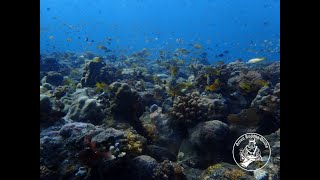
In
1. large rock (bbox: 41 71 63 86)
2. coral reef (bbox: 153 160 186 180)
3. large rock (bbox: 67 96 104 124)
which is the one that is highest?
large rock (bbox: 41 71 63 86)

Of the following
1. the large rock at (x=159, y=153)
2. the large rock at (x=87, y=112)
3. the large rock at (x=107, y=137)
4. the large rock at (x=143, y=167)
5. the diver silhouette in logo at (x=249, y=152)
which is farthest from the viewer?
the large rock at (x=87, y=112)

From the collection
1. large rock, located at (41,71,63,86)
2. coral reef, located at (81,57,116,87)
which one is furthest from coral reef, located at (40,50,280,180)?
large rock, located at (41,71,63,86)

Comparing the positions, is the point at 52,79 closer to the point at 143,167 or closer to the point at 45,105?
the point at 45,105

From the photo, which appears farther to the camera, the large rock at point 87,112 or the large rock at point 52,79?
the large rock at point 52,79

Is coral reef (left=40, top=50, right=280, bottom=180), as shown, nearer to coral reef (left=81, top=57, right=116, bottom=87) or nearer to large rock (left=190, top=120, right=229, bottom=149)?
large rock (left=190, top=120, right=229, bottom=149)

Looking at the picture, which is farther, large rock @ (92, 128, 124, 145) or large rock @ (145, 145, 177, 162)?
large rock @ (145, 145, 177, 162)

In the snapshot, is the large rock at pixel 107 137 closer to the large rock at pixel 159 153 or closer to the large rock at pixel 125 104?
the large rock at pixel 159 153

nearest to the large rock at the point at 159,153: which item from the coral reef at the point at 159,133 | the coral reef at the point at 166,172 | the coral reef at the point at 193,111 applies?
the coral reef at the point at 159,133

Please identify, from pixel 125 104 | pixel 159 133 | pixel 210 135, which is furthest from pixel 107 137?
pixel 125 104
